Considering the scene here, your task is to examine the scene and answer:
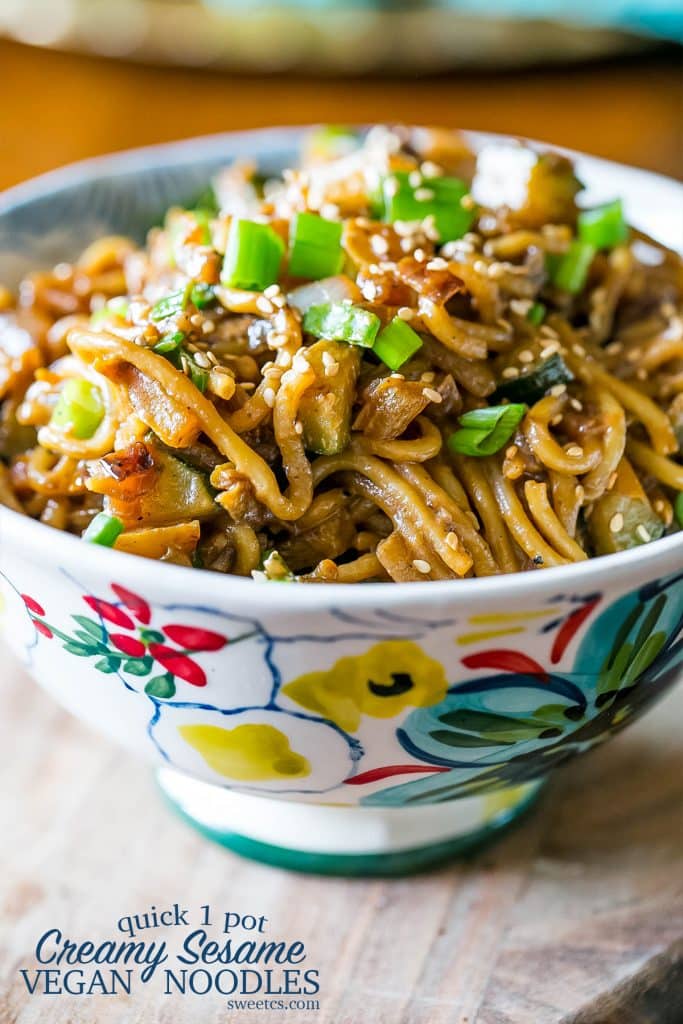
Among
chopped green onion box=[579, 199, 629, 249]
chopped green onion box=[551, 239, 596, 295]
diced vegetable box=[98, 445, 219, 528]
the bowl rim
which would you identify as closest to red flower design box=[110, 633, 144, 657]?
the bowl rim

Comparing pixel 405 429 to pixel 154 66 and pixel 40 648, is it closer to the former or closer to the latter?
pixel 40 648

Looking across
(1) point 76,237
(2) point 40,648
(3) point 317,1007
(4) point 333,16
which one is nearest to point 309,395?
(2) point 40,648

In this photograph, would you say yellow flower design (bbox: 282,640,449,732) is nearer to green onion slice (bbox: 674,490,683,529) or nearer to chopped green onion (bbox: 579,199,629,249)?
green onion slice (bbox: 674,490,683,529)

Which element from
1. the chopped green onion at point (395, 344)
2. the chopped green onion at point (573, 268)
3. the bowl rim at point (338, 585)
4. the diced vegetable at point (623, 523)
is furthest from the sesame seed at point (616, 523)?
the chopped green onion at point (573, 268)

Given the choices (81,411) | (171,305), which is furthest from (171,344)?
(81,411)

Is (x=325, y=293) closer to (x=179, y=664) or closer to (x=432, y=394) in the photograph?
(x=432, y=394)
